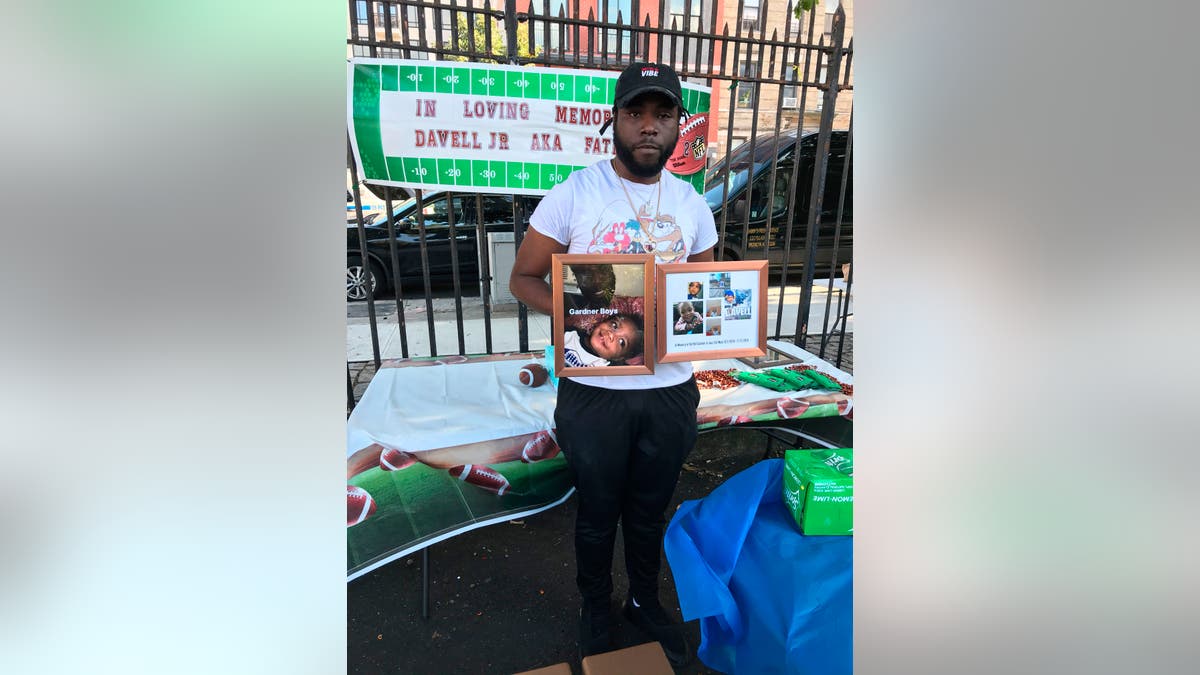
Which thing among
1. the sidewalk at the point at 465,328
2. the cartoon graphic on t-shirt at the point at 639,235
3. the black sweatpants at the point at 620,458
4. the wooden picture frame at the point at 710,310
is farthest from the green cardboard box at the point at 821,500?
the sidewalk at the point at 465,328

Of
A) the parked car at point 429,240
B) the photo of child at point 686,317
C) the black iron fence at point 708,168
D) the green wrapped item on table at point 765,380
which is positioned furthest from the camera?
the parked car at point 429,240

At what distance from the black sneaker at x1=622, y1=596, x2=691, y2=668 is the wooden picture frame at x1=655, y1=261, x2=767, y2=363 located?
993 mm

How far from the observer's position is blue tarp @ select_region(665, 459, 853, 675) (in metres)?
1.53

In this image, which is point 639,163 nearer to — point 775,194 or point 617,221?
point 617,221

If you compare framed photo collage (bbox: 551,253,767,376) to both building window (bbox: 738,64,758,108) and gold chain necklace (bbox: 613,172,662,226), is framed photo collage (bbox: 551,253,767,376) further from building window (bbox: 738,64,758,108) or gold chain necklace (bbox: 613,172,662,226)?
building window (bbox: 738,64,758,108)

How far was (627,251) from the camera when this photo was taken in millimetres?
1903

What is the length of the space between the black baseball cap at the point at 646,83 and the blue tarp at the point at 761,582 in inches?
49.2

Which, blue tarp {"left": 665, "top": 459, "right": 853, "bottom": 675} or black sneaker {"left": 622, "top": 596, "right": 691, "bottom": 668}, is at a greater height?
blue tarp {"left": 665, "top": 459, "right": 853, "bottom": 675}

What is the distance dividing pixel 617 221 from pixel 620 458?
76 cm

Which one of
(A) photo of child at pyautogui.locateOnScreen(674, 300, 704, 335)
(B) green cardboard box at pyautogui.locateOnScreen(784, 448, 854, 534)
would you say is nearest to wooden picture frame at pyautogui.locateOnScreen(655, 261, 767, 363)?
(A) photo of child at pyautogui.locateOnScreen(674, 300, 704, 335)

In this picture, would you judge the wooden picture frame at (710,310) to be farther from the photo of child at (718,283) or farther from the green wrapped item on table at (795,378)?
the green wrapped item on table at (795,378)

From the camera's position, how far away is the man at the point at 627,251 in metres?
1.85
